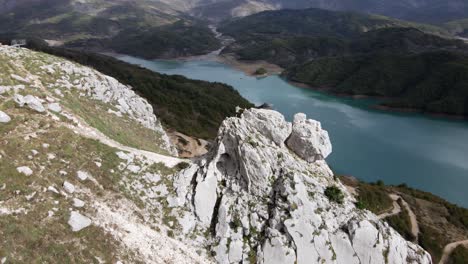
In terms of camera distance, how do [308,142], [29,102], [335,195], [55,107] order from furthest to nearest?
[308,142], [55,107], [29,102], [335,195]

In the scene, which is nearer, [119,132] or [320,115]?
[119,132]

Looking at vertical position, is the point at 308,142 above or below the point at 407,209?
above

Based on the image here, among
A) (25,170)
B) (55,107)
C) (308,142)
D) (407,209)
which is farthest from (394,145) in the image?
(25,170)

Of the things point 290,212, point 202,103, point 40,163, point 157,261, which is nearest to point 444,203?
point 290,212

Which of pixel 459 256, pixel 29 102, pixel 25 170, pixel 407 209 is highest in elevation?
pixel 29 102

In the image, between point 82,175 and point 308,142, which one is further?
point 308,142

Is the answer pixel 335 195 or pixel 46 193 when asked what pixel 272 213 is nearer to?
pixel 335 195

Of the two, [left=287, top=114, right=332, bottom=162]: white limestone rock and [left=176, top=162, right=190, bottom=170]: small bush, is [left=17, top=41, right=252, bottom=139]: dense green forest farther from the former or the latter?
[left=176, top=162, right=190, bottom=170]: small bush

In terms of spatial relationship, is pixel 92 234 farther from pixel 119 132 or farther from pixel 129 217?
pixel 119 132
